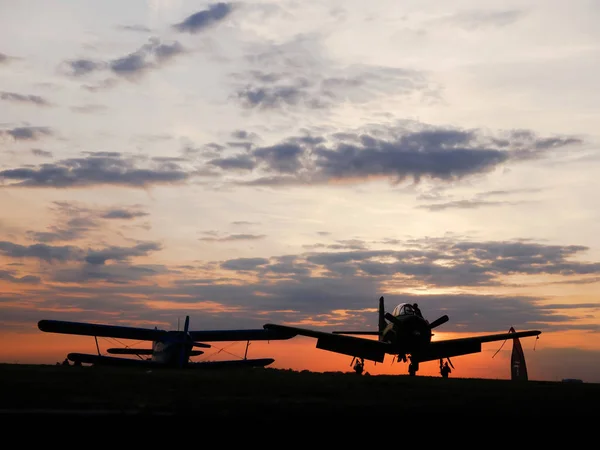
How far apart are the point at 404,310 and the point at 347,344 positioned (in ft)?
16.4

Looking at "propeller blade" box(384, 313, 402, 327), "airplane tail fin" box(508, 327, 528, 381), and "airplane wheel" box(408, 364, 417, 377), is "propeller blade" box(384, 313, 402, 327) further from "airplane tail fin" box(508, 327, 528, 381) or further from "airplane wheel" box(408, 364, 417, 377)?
"airplane tail fin" box(508, 327, 528, 381)

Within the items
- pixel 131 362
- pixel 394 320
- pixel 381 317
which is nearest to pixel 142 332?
pixel 131 362

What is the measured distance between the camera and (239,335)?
5612cm

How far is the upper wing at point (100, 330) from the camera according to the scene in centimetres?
5088

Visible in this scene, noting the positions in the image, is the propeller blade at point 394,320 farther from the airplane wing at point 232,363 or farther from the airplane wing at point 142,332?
the airplane wing at point 232,363

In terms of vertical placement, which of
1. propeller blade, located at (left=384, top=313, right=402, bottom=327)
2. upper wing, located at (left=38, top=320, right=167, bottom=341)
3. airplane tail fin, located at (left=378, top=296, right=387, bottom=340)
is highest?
airplane tail fin, located at (left=378, top=296, right=387, bottom=340)

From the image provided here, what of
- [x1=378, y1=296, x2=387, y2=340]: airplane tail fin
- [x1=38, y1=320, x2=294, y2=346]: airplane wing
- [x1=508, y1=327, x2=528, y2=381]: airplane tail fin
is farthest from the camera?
[x1=508, y1=327, x2=528, y2=381]: airplane tail fin

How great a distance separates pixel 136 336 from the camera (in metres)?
53.6

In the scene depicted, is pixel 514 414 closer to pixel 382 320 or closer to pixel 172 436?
pixel 172 436

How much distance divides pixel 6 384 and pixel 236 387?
544 cm


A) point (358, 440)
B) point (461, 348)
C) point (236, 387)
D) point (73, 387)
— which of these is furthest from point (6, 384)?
point (461, 348)

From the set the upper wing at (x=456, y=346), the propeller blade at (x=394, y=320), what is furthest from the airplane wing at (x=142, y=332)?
the upper wing at (x=456, y=346)

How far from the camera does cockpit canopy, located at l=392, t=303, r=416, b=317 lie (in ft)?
156

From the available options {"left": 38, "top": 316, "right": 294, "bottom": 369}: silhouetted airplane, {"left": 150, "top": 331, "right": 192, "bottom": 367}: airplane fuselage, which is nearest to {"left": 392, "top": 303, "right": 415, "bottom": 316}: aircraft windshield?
{"left": 38, "top": 316, "right": 294, "bottom": 369}: silhouetted airplane
